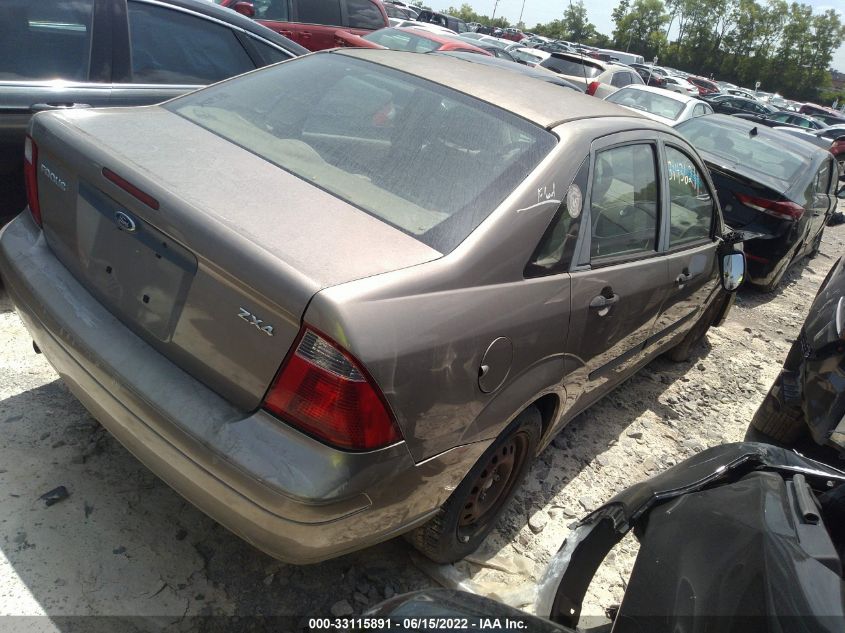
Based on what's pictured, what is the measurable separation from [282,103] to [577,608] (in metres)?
2.14

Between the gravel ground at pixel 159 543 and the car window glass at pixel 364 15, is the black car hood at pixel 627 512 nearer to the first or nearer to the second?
the gravel ground at pixel 159 543

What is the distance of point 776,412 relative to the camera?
150 inches

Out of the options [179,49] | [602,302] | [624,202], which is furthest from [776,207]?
[179,49]

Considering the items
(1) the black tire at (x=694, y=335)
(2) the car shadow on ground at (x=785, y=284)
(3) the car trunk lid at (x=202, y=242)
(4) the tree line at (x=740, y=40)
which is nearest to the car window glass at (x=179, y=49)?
(3) the car trunk lid at (x=202, y=242)

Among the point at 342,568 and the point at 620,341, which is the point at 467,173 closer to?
the point at 620,341

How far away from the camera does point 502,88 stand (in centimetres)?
292

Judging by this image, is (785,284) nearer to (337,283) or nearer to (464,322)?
(464,322)

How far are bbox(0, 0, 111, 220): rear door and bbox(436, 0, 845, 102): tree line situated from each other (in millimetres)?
65423

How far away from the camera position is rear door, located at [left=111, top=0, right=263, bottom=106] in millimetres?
3953

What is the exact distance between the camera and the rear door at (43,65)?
3.55 meters

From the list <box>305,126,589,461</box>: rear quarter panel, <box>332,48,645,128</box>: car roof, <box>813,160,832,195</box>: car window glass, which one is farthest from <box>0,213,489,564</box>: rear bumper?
<box>813,160,832,195</box>: car window glass

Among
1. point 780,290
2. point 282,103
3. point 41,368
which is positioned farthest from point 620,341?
point 780,290

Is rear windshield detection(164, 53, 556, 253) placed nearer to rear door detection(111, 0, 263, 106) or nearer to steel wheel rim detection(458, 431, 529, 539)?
steel wheel rim detection(458, 431, 529, 539)

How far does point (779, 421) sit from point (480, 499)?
6.69ft
